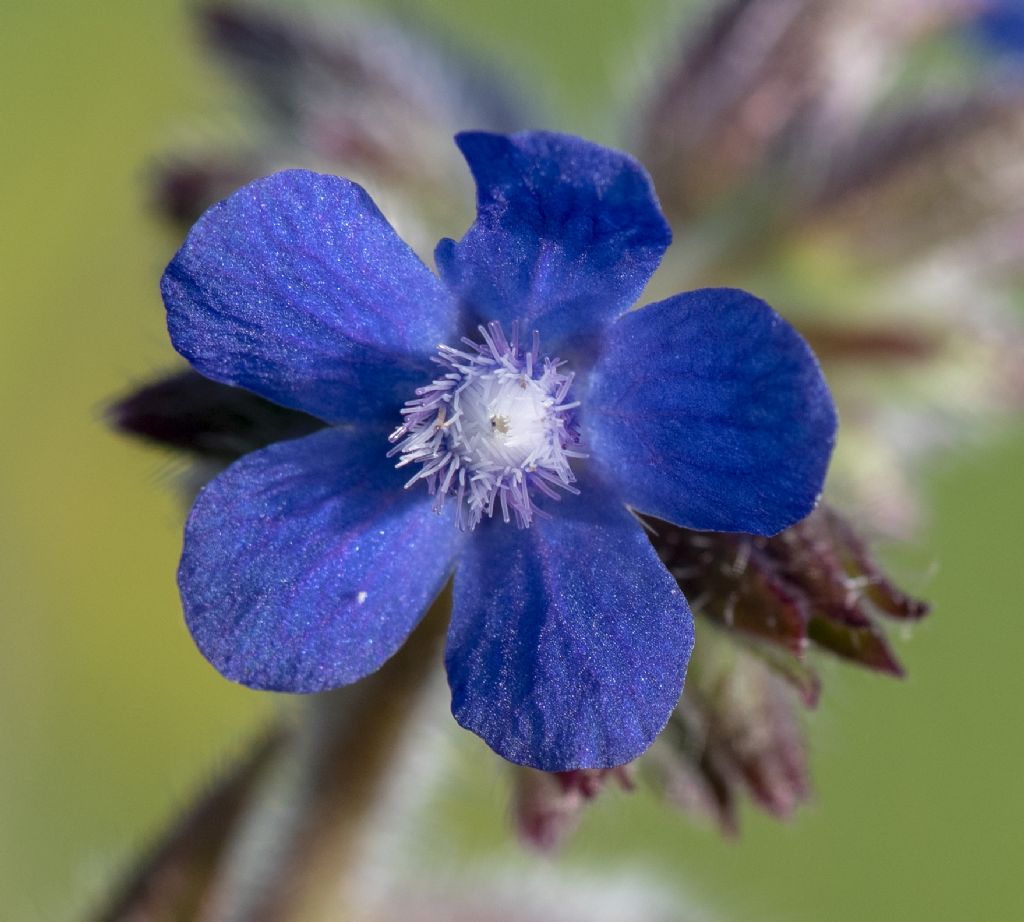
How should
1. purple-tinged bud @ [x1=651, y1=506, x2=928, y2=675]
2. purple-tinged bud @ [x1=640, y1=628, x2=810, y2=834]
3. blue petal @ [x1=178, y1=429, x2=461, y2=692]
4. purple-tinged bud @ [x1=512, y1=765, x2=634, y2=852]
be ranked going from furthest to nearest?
purple-tinged bud @ [x1=640, y1=628, x2=810, y2=834]
purple-tinged bud @ [x1=512, y1=765, x2=634, y2=852]
purple-tinged bud @ [x1=651, y1=506, x2=928, y2=675]
blue petal @ [x1=178, y1=429, x2=461, y2=692]

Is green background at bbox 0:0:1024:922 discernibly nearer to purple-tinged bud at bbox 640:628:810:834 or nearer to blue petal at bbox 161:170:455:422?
purple-tinged bud at bbox 640:628:810:834

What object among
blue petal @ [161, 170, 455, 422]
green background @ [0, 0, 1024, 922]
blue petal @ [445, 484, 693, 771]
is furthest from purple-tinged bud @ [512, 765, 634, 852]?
green background @ [0, 0, 1024, 922]

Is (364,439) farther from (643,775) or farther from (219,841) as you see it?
(219,841)

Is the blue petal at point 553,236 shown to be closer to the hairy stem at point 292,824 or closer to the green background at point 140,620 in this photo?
the hairy stem at point 292,824

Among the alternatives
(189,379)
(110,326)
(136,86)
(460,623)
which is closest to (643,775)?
(460,623)

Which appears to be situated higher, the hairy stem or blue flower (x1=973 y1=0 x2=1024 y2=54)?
blue flower (x1=973 y1=0 x2=1024 y2=54)

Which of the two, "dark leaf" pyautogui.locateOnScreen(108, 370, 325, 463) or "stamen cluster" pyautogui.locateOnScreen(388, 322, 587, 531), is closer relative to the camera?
"stamen cluster" pyautogui.locateOnScreen(388, 322, 587, 531)
